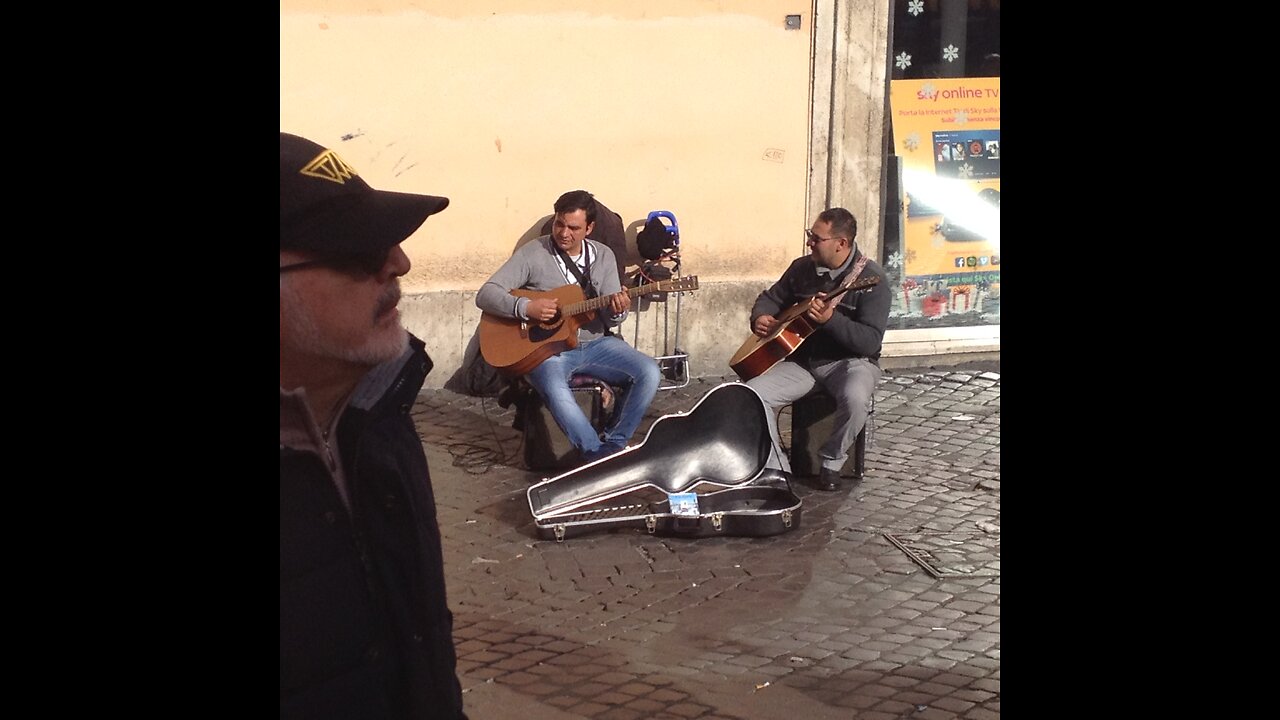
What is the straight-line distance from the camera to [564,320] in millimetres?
8477

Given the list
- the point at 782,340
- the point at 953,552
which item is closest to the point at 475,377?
the point at 782,340

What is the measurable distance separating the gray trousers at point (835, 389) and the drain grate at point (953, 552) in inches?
35.5

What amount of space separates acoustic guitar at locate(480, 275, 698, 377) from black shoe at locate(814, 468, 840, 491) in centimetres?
128

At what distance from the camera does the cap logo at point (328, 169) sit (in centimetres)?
244

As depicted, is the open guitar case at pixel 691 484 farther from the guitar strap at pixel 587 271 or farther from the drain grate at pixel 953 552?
the guitar strap at pixel 587 271

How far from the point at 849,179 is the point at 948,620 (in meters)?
5.45

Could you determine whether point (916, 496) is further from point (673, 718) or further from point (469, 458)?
point (673, 718)

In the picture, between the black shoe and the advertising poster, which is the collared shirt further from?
the advertising poster

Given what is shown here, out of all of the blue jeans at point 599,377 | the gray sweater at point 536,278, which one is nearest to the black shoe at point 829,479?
the blue jeans at point 599,377

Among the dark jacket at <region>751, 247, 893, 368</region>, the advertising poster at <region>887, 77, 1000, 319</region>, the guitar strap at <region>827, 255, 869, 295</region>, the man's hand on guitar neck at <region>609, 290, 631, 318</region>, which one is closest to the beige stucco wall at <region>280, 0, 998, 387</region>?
the advertising poster at <region>887, 77, 1000, 319</region>

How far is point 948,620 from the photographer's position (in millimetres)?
6070

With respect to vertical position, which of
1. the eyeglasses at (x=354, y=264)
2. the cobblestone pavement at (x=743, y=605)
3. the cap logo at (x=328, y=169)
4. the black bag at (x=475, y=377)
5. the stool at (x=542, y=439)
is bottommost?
the cobblestone pavement at (x=743, y=605)

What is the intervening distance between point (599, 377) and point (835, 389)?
1.36m
